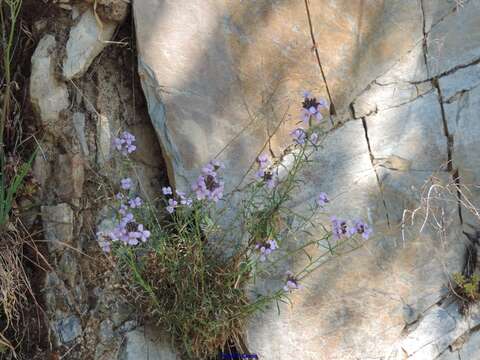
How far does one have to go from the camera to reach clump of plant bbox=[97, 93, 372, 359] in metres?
3.38

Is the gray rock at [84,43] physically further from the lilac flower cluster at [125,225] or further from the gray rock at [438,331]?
the gray rock at [438,331]

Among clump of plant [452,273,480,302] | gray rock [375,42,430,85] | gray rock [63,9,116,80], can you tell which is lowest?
clump of plant [452,273,480,302]

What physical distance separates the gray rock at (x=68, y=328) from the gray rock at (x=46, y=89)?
A: 82cm

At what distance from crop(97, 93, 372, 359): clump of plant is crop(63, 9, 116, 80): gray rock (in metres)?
0.48

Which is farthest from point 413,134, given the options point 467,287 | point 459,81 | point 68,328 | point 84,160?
point 68,328

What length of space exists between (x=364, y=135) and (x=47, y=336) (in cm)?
168

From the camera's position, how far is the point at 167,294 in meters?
3.53

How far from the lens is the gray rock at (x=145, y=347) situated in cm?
357

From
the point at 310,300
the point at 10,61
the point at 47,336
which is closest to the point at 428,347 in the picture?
the point at 310,300

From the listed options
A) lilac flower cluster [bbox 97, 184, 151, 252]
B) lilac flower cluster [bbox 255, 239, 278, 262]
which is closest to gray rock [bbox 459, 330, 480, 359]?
lilac flower cluster [bbox 255, 239, 278, 262]

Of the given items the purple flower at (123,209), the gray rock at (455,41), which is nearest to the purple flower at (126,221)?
the purple flower at (123,209)

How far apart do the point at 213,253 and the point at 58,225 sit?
0.68 meters

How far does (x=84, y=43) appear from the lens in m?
3.73

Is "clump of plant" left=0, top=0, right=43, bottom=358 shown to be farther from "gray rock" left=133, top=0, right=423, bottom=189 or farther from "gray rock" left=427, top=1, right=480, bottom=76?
"gray rock" left=427, top=1, right=480, bottom=76
